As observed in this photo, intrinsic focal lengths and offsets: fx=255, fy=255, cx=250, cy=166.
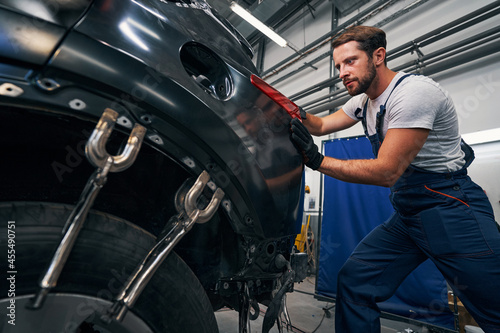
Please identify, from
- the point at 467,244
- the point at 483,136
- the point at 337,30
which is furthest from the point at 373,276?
the point at 337,30

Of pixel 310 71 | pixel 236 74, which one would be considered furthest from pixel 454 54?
pixel 236 74

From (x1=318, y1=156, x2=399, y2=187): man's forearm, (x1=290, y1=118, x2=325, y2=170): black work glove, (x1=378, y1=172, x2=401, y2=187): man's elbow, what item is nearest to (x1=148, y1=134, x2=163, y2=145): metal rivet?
(x1=290, y1=118, x2=325, y2=170): black work glove

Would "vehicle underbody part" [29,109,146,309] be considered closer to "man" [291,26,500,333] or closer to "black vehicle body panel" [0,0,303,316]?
"black vehicle body panel" [0,0,303,316]

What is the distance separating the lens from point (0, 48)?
0.38 meters

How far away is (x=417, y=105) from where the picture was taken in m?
1.14

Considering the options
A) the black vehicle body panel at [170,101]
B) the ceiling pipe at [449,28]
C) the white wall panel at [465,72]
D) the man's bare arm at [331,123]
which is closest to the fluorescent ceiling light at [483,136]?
the white wall panel at [465,72]

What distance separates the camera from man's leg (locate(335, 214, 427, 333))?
3.94 feet

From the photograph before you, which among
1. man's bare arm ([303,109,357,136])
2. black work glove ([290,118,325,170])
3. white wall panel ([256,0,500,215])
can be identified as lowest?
black work glove ([290,118,325,170])

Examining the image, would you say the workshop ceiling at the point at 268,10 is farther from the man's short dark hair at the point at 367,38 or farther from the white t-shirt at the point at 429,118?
the white t-shirt at the point at 429,118

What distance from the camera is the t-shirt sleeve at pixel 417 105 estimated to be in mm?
1133

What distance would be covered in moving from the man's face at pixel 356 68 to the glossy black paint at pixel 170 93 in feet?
2.68

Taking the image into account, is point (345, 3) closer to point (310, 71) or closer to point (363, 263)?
point (310, 71)

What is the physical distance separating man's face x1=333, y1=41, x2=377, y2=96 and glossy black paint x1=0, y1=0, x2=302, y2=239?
0.82 m

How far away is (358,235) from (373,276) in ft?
6.48
